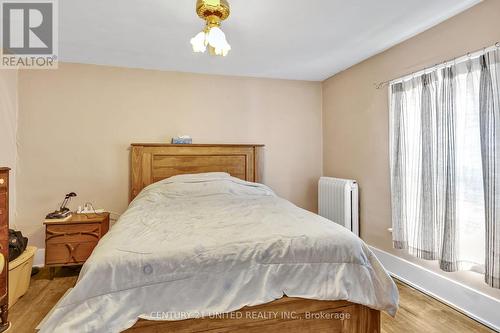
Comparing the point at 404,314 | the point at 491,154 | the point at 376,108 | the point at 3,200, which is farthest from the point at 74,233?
the point at 491,154

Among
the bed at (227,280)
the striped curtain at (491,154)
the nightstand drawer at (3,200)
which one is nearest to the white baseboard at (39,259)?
the nightstand drawer at (3,200)

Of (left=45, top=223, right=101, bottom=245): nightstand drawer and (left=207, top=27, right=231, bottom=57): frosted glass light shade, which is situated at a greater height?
(left=207, top=27, right=231, bottom=57): frosted glass light shade

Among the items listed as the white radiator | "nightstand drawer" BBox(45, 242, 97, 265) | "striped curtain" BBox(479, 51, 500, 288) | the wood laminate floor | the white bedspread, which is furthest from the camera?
the white radiator

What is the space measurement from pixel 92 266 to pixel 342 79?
11.0 feet

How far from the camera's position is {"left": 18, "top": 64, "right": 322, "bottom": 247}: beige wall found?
2928mm

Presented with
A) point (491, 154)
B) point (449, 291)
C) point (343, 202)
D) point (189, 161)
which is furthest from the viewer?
Answer: point (189, 161)

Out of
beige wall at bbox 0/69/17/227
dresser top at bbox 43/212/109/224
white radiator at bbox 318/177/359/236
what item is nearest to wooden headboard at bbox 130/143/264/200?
dresser top at bbox 43/212/109/224

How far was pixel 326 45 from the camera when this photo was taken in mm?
2621

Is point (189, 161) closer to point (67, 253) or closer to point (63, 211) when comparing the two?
point (63, 211)

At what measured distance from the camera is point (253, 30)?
2.29 m

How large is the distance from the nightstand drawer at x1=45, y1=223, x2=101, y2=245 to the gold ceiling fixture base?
2.25m

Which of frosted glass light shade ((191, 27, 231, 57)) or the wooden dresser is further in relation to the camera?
the wooden dresser

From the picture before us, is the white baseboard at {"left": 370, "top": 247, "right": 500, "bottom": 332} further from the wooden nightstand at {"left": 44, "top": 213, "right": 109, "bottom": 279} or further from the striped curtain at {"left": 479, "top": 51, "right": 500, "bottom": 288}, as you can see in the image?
the wooden nightstand at {"left": 44, "top": 213, "right": 109, "bottom": 279}

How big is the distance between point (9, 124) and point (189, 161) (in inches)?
74.6
